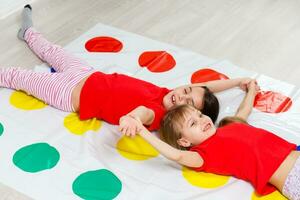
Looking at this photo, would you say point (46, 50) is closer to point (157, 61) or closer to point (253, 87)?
point (157, 61)

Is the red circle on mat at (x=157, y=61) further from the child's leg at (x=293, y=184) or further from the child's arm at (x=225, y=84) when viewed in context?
the child's leg at (x=293, y=184)

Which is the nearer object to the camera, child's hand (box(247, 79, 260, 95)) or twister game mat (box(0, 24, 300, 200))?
twister game mat (box(0, 24, 300, 200))

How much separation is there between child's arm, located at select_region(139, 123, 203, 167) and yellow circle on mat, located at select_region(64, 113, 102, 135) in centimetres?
31

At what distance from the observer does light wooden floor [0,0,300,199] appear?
1.91m

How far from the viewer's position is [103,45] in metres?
1.96

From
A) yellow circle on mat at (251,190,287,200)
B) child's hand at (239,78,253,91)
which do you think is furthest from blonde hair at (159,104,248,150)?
child's hand at (239,78,253,91)

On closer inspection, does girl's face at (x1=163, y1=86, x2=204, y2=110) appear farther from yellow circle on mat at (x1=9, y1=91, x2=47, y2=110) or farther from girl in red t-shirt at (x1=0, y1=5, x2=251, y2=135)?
yellow circle on mat at (x1=9, y1=91, x2=47, y2=110)

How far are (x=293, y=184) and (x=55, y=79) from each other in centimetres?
90

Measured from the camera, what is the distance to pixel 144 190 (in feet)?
4.37

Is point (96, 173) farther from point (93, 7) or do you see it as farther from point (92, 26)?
point (93, 7)

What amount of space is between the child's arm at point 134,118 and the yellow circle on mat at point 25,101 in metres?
0.44

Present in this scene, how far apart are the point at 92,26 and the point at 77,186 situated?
3.29ft

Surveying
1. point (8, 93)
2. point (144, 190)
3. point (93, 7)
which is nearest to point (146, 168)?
point (144, 190)

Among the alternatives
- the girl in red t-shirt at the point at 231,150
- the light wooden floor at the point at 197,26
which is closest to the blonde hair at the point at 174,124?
the girl in red t-shirt at the point at 231,150
